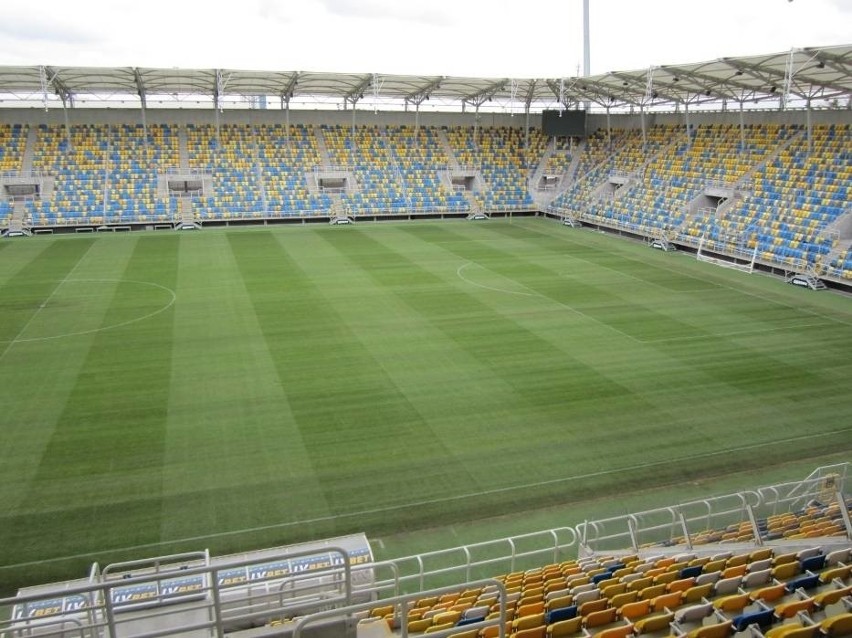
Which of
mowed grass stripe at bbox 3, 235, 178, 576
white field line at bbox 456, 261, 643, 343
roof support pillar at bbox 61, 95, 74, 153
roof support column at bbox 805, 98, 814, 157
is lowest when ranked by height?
mowed grass stripe at bbox 3, 235, 178, 576

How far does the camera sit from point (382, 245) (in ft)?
115

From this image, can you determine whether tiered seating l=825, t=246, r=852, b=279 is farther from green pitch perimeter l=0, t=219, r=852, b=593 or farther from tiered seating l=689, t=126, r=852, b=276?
green pitch perimeter l=0, t=219, r=852, b=593

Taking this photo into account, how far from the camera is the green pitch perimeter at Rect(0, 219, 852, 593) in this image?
1209cm

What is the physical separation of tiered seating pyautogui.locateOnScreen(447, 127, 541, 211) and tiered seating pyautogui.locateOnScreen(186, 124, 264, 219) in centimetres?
1406

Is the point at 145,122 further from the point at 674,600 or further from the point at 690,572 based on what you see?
the point at 674,600

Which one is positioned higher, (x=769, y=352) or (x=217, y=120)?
(x=217, y=120)

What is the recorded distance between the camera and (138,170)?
142ft

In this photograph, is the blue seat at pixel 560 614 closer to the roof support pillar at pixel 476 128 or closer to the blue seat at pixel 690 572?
the blue seat at pixel 690 572

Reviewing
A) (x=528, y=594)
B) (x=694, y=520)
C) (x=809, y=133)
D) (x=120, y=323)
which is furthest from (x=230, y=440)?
(x=809, y=133)

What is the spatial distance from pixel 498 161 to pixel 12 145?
30238 mm

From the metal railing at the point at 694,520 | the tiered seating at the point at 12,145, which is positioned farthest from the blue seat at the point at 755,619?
the tiered seating at the point at 12,145

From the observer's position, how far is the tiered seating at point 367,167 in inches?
1750

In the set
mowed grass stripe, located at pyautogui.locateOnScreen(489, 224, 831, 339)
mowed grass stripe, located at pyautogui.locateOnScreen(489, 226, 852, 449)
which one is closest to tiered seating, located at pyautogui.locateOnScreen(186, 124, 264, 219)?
mowed grass stripe, located at pyautogui.locateOnScreen(489, 224, 831, 339)

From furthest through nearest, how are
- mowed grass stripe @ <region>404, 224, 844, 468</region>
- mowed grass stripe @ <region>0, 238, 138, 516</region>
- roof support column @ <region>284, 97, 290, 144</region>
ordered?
roof support column @ <region>284, 97, 290, 144</region> → mowed grass stripe @ <region>404, 224, 844, 468</region> → mowed grass stripe @ <region>0, 238, 138, 516</region>
